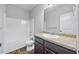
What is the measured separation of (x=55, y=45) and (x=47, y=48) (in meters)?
0.20

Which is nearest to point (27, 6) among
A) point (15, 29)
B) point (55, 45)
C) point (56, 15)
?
point (15, 29)

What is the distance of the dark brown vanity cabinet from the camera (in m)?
0.89

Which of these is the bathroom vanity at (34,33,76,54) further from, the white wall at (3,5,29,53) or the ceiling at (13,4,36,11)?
the ceiling at (13,4,36,11)

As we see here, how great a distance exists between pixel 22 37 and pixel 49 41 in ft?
1.40

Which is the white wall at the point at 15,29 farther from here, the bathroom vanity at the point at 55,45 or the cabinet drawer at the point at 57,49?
the cabinet drawer at the point at 57,49

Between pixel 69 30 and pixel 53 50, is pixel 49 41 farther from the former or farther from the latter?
pixel 69 30

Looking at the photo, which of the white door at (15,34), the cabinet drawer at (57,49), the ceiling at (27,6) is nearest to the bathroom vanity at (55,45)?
the cabinet drawer at (57,49)

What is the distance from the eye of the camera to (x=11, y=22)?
42.4 inches

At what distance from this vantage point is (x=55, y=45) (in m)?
1.02

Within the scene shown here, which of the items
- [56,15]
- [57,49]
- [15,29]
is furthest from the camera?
[56,15]

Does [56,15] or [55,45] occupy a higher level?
[56,15]

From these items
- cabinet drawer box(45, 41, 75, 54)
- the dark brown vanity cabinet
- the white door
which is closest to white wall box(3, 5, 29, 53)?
the white door

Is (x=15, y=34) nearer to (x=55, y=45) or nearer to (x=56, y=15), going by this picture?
(x=55, y=45)
